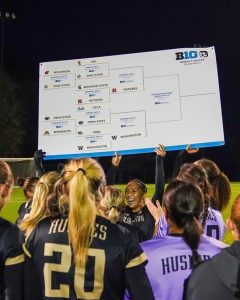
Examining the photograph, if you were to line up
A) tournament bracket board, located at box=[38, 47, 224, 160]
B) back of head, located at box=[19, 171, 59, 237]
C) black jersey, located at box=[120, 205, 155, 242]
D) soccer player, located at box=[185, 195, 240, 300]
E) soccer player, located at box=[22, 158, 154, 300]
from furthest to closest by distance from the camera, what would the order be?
black jersey, located at box=[120, 205, 155, 242]
tournament bracket board, located at box=[38, 47, 224, 160]
back of head, located at box=[19, 171, 59, 237]
soccer player, located at box=[22, 158, 154, 300]
soccer player, located at box=[185, 195, 240, 300]

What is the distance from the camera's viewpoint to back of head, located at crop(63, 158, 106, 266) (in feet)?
8.80

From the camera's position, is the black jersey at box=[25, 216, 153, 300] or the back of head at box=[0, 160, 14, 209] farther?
the back of head at box=[0, 160, 14, 209]

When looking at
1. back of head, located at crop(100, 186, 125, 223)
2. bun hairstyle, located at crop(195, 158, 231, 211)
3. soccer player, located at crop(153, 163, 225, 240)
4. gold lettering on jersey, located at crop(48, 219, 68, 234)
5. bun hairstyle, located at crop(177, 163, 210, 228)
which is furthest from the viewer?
back of head, located at crop(100, 186, 125, 223)

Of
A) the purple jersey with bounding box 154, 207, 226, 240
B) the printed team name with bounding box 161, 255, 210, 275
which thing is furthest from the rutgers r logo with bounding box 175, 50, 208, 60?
the printed team name with bounding box 161, 255, 210, 275

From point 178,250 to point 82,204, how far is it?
639 mm

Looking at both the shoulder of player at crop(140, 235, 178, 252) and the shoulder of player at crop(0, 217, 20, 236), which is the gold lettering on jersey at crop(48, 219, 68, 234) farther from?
the shoulder of player at crop(140, 235, 178, 252)

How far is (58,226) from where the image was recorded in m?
2.81

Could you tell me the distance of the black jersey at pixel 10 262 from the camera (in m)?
2.67

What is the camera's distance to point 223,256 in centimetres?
223

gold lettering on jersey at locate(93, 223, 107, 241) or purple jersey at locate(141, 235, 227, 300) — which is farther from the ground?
gold lettering on jersey at locate(93, 223, 107, 241)

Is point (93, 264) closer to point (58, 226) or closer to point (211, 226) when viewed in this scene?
point (58, 226)

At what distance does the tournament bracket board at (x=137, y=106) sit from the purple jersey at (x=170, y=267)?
2.61m

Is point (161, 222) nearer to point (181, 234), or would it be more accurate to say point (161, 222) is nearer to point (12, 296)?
point (181, 234)

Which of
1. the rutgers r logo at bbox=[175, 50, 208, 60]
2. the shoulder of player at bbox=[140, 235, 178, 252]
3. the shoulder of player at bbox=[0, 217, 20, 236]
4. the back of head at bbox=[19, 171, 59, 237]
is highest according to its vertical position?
the rutgers r logo at bbox=[175, 50, 208, 60]
